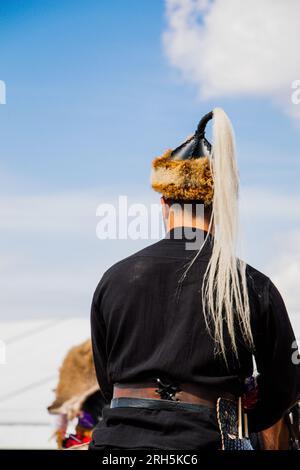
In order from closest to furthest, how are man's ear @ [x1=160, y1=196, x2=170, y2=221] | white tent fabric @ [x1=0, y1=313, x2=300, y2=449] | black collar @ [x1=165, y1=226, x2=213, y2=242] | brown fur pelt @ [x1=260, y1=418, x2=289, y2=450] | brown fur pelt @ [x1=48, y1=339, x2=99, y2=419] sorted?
black collar @ [x1=165, y1=226, x2=213, y2=242]
man's ear @ [x1=160, y1=196, x2=170, y2=221]
brown fur pelt @ [x1=260, y1=418, x2=289, y2=450]
brown fur pelt @ [x1=48, y1=339, x2=99, y2=419]
white tent fabric @ [x1=0, y1=313, x2=300, y2=449]

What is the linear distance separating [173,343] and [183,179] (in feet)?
1.97

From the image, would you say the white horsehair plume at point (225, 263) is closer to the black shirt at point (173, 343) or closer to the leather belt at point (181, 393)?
the black shirt at point (173, 343)

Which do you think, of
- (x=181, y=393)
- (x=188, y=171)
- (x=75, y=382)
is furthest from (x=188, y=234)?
(x=75, y=382)

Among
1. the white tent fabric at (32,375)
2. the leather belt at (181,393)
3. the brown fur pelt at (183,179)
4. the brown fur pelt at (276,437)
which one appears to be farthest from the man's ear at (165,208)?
the white tent fabric at (32,375)

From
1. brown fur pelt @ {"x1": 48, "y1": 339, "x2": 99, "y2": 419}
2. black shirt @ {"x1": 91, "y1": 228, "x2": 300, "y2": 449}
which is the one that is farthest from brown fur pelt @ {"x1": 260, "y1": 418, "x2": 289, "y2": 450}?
brown fur pelt @ {"x1": 48, "y1": 339, "x2": 99, "y2": 419}

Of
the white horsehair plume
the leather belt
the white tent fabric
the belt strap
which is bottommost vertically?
the white tent fabric

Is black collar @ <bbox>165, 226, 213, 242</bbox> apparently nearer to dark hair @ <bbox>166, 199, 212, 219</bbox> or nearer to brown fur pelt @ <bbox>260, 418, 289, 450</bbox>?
dark hair @ <bbox>166, 199, 212, 219</bbox>

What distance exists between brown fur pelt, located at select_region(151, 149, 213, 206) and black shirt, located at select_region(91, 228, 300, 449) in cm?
14

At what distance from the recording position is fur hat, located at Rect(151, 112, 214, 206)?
3.23 metres

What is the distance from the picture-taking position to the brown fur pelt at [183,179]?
3225 millimetres

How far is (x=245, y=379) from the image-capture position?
10.3 feet
